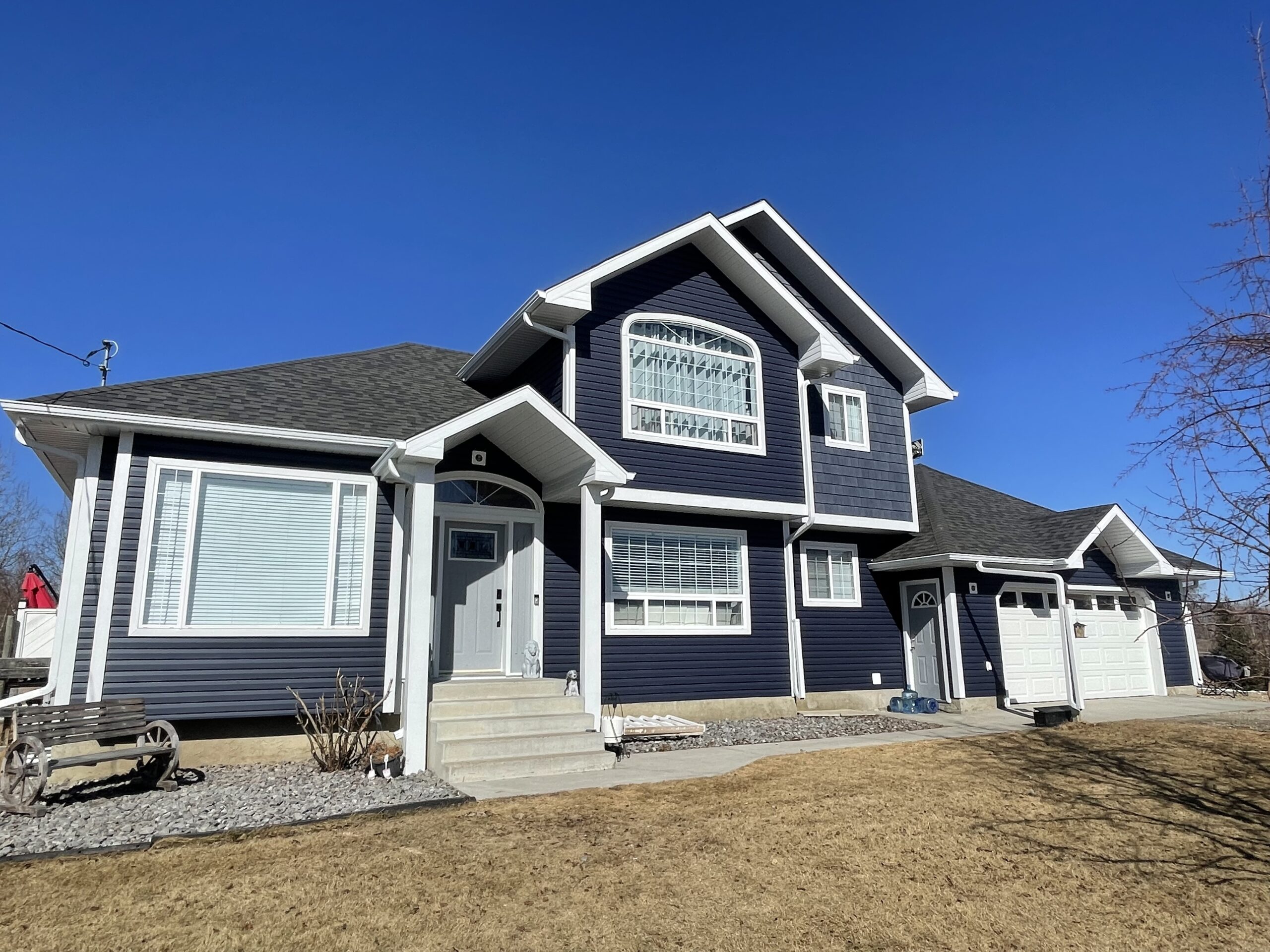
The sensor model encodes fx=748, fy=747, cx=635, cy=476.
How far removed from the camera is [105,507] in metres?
8.16

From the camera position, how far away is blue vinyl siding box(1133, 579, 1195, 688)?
1614cm

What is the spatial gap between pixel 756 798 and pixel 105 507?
7453mm

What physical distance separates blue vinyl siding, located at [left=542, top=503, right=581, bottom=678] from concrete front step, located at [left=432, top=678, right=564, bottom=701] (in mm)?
1003

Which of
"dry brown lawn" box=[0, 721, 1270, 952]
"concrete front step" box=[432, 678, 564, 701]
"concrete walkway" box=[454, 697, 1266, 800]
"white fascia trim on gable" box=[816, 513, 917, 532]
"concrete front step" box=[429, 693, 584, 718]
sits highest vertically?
"white fascia trim on gable" box=[816, 513, 917, 532]

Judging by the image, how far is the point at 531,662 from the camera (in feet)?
32.7

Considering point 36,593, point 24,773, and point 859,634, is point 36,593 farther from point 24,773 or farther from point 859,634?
point 859,634

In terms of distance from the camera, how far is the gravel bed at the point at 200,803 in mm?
5512

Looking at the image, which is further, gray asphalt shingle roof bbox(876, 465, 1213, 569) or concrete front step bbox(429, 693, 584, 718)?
gray asphalt shingle roof bbox(876, 465, 1213, 569)

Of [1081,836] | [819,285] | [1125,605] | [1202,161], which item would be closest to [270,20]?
[819,285]

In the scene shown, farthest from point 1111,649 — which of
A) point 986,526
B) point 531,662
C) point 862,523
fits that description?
point 531,662

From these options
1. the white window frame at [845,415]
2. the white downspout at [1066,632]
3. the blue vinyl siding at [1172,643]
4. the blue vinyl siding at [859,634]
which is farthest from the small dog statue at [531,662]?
the blue vinyl siding at [1172,643]

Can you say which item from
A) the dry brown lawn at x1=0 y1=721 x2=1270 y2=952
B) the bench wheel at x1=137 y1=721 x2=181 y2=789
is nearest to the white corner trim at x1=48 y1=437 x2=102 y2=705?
the bench wheel at x1=137 y1=721 x2=181 y2=789

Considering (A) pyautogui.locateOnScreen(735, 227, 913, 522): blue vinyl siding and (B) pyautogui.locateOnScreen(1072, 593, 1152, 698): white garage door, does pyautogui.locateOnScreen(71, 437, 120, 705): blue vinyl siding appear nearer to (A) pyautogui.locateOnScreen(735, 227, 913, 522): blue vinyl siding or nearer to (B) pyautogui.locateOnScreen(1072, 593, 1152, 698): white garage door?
(A) pyautogui.locateOnScreen(735, 227, 913, 522): blue vinyl siding

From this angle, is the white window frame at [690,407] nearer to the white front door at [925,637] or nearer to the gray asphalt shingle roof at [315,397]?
the gray asphalt shingle roof at [315,397]
